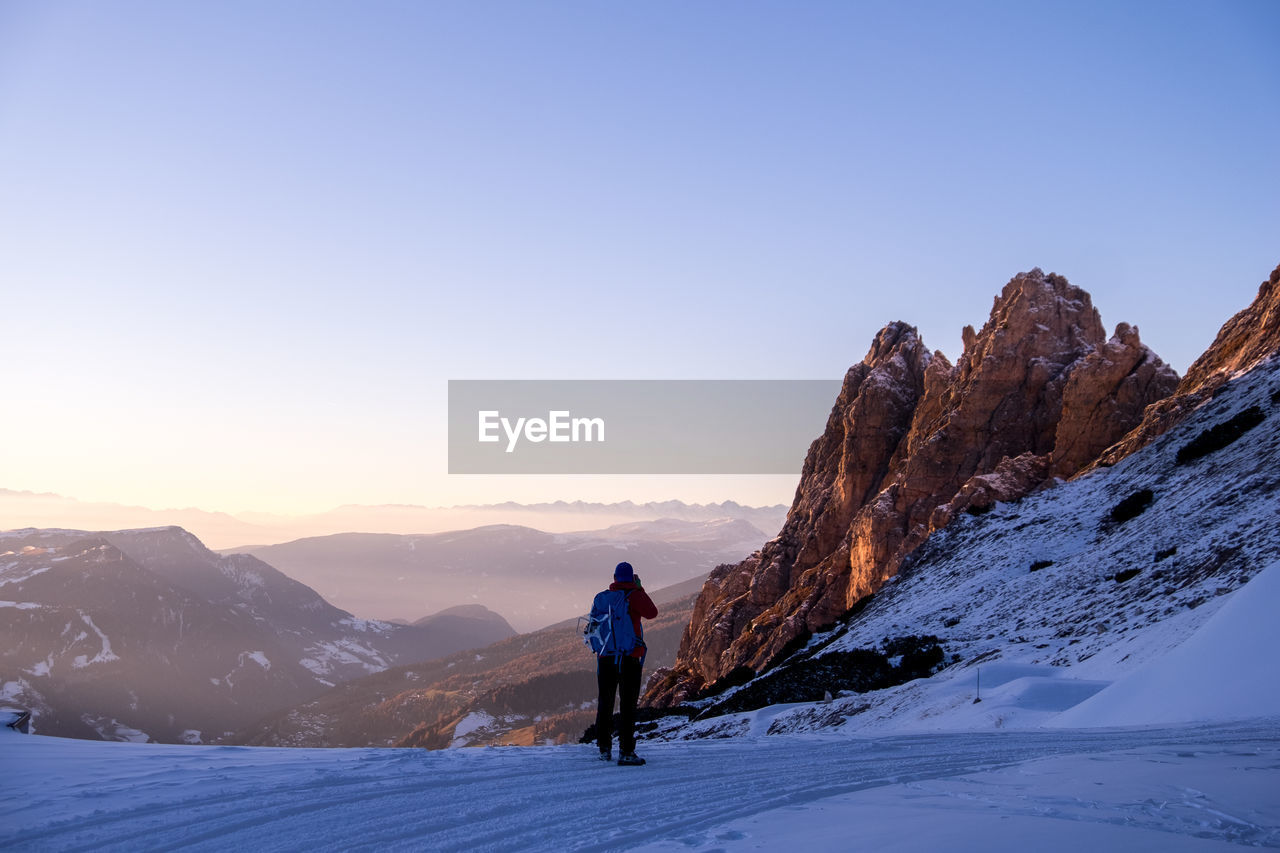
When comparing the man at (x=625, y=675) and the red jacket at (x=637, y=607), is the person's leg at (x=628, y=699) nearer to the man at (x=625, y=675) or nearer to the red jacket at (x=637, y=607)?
the man at (x=625, y=675)

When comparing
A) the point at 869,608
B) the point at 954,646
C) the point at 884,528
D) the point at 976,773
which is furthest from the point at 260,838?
the point at 884,528

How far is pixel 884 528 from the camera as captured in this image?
65.2 m

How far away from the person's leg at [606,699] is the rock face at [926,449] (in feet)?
154

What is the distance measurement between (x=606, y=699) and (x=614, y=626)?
3.26 feet

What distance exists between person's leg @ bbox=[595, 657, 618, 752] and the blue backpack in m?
0.15

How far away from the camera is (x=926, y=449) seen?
68.4m

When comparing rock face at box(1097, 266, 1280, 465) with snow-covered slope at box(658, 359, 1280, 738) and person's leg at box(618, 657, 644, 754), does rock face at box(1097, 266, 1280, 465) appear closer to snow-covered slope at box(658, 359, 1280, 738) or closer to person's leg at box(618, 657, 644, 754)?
snow-covered slope at box(658, 359, 1280, 738)

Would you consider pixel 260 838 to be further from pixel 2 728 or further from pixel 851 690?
pixel 851 690

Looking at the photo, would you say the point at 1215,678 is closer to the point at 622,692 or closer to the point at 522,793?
the point at 622,692

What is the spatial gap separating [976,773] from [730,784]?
2.61m

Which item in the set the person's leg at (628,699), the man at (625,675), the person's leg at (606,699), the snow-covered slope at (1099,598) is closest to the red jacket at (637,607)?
the man at (625,675)

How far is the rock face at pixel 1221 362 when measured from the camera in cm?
4747

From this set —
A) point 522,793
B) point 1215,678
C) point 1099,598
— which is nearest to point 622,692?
point 522,793

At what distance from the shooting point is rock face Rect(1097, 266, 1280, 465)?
47.5m
